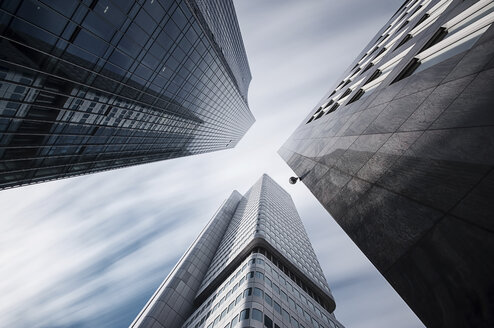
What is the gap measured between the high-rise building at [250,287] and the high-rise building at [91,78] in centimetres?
3072

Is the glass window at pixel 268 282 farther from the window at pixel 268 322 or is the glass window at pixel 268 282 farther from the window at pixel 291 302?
the window at pixel 268 322

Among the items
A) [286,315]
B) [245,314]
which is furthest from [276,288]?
[245,314]

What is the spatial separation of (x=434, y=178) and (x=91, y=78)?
29.2 meters

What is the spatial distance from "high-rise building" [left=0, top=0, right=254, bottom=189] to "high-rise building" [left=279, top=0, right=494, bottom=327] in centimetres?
2184

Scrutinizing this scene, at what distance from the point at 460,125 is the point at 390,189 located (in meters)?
2.19

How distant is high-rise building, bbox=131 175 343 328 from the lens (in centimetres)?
3038

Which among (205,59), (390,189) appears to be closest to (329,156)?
(390,189)

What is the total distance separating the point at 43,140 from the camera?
982 inches

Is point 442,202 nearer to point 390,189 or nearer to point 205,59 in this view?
point 390,189

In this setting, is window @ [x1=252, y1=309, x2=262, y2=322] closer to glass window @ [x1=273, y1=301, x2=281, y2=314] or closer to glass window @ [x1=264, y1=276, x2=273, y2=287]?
glass window @ [x1=273, y1=301, x2=281, y2=314]

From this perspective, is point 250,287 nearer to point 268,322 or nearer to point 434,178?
point 268,322

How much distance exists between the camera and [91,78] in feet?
77.7

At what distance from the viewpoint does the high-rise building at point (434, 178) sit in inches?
151

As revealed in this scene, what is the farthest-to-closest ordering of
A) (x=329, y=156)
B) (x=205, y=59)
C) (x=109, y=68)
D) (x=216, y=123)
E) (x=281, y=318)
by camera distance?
(x=216, y=123), (x=205, y=59), (x=281, y=318), (x=109, y=68), (x=329, y=156)
